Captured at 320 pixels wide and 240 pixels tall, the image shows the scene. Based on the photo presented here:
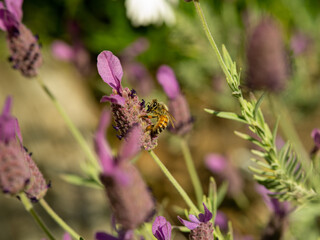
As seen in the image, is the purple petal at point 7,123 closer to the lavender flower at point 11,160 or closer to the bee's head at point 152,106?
the lavender flower at point 11,160

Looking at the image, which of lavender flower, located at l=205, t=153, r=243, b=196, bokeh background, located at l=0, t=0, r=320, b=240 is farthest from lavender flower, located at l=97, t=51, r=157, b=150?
bokeh background, located at l=0, t=0, r=320, b=240

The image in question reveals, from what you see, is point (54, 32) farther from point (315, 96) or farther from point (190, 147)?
point (315, 96)

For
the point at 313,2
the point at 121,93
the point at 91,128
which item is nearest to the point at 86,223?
the point at 91,128

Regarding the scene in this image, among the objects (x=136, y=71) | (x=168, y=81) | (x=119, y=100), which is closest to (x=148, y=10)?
(x=136, y=71)

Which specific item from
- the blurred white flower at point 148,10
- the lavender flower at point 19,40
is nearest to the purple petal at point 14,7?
the lavender flower at point 19,40

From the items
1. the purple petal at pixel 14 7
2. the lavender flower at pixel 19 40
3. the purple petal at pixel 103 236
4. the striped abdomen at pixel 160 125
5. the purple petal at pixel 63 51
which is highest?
the purple petal at pixel 14 7

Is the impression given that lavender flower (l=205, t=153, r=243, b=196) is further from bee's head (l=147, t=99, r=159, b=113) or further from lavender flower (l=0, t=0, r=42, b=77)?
lavender flower (l=0, t=0, r=42, b=77)
